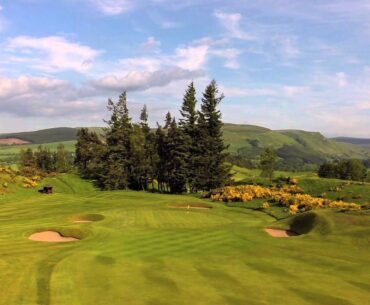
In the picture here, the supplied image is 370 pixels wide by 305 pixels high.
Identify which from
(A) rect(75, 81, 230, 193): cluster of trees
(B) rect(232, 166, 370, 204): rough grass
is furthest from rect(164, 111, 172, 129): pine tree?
(B) rect(232, 166, 370, 204): rough grass

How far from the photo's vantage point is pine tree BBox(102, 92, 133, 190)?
319 ft

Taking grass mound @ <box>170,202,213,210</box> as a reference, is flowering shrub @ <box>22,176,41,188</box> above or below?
above

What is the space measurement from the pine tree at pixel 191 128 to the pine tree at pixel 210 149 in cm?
92

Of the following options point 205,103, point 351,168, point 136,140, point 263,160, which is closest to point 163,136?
point 136,140

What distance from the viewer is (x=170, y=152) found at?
98938 mm

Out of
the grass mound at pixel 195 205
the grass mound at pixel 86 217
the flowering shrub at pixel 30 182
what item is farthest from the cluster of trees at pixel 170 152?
the grass mound at pixel 86 217

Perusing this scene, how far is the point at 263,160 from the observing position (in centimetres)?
12875

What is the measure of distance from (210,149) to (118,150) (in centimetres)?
2291

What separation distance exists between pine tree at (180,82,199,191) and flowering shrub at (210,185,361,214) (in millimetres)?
22558

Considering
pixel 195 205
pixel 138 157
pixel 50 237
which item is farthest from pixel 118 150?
pixel 50 237

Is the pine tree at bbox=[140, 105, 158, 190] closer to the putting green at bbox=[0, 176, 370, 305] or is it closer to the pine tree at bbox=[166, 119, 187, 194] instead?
the pine tree at bbox=[166, 119, 187, 194]

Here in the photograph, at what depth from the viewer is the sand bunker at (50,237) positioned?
116 ft

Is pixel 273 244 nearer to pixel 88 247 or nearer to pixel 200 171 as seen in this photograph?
pixel 88 247

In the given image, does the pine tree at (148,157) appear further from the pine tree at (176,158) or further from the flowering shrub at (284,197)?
the flowering shrub at (284,197)
